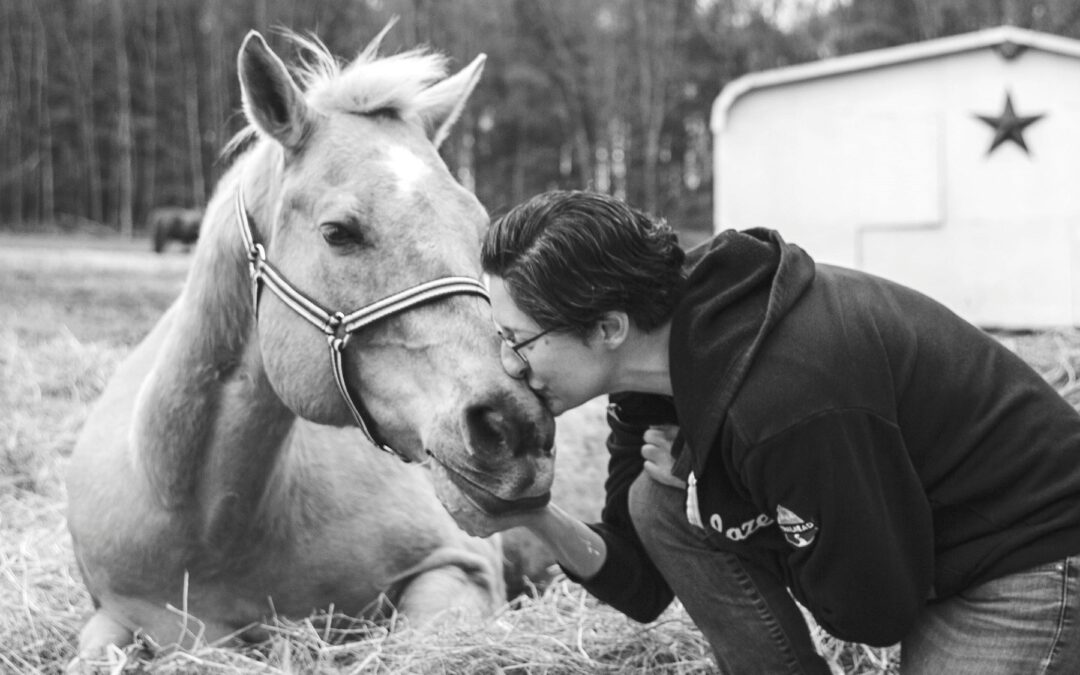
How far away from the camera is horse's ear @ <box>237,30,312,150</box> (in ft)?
8.44

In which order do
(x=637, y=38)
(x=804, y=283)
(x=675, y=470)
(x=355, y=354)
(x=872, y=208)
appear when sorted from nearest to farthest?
(x=804, y=283)
(x=675, y=470)
(x=355, y=354)
(x=872, y=208)
(x=637, y=38)

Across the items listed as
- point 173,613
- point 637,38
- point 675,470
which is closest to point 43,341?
point 173,613

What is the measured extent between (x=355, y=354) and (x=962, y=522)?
54.0 inches

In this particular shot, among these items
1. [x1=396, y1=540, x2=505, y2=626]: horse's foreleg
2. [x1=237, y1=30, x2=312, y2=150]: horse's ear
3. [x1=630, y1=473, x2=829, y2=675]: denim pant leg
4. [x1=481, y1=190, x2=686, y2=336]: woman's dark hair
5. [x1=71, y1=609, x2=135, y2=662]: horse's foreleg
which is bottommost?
[x1=71, y1=609, x2=135, y2=662]: horse's foreleg

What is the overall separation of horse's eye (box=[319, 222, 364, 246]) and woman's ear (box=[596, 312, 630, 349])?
695mm

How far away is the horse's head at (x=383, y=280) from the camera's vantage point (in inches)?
89.0

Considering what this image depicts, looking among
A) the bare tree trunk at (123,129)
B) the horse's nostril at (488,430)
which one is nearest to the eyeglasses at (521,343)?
the horse's nostril at (488,430)

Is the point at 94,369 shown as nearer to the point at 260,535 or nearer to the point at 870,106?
the point at 260,535

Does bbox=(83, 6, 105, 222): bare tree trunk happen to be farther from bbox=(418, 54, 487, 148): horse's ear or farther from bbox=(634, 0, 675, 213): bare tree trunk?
bbox=(418, 54, 487, 148): horse's ear

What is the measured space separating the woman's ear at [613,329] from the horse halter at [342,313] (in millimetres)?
417

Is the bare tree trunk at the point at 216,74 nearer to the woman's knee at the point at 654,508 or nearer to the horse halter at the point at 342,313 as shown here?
the horse halter at the point at 342,313

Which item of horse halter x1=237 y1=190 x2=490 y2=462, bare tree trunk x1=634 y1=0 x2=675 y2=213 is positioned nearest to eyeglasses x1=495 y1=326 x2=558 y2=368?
horse halter x1=237 y1=190 x2=490 y2=462

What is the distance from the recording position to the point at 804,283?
206 cm

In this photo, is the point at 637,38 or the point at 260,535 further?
the point at 637,38
